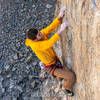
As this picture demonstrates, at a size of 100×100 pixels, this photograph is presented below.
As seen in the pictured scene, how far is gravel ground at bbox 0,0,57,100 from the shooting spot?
6.30 m

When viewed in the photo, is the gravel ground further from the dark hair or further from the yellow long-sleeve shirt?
the dark hair

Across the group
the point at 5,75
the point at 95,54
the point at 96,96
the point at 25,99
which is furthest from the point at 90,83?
the point at 5,75

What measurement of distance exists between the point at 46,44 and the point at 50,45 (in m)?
0.09

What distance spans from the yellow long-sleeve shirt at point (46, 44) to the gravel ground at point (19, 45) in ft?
8.92

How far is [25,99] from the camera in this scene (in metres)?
6.06

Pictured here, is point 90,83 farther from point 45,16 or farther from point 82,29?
point 45,16

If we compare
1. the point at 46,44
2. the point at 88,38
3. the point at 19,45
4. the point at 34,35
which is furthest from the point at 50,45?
the point at 19,45

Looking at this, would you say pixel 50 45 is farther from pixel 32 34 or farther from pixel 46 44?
pixel 32 34

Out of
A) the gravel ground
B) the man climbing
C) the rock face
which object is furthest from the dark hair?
the gravel ground

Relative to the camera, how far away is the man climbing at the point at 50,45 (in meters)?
3.09

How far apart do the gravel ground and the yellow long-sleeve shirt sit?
2.72 m

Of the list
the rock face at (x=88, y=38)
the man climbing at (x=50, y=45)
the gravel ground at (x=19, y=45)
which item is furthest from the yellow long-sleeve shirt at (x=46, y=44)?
the gravel ground at (x=19, y=45)

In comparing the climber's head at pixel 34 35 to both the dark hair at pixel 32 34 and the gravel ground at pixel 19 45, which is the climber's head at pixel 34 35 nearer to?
the dark hair at pixel 32 34

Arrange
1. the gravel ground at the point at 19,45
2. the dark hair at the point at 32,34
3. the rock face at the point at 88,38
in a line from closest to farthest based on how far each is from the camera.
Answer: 1. the rock face at the point at 88,38
2. the dark hair at the point at 32,34
3. the gravel ground at the point at 19,45
